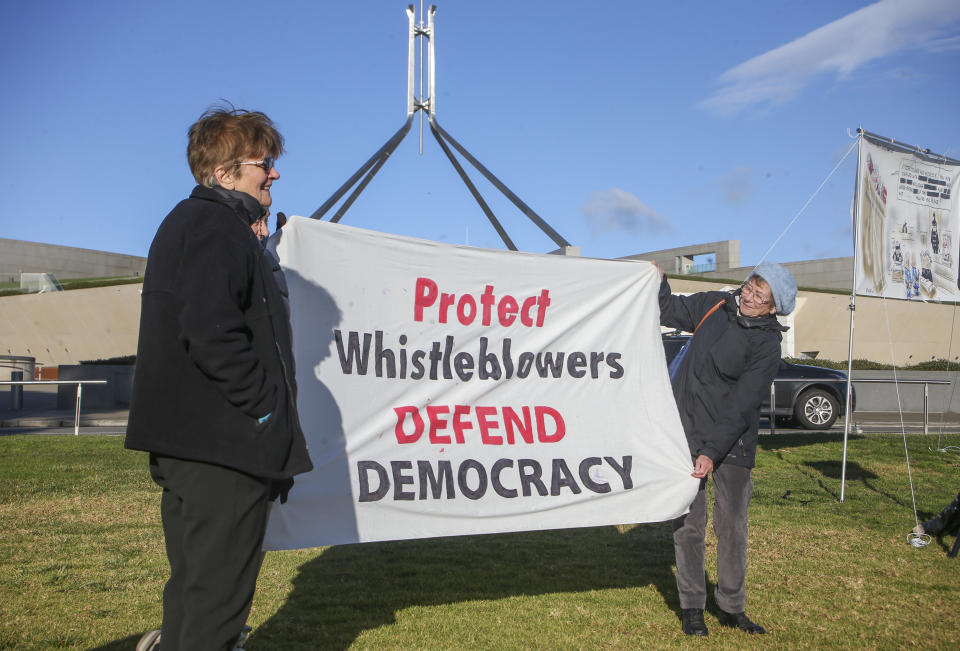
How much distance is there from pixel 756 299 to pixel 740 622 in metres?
1.82

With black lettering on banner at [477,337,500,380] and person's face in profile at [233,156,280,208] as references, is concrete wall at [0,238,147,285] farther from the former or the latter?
person's face in profile at [233,156,280,208]

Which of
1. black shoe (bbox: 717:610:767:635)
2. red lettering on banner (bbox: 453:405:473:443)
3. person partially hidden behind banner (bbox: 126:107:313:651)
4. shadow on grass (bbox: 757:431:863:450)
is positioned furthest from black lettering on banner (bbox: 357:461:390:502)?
shadow on grass (bbox: 757:431:863:450)

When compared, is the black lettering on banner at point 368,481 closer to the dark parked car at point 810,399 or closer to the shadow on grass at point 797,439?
the shadow on grass at point 797,439

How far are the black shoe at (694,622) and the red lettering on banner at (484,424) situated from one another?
47.3 inches

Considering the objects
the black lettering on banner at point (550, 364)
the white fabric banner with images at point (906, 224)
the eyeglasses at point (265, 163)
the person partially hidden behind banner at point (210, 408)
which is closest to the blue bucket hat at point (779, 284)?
the black lettering on banner at point (550, 364)

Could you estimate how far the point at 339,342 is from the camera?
150 inches

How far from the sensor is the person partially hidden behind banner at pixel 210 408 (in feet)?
7.28

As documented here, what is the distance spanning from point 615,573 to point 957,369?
24.6m

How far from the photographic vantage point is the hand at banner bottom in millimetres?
4273

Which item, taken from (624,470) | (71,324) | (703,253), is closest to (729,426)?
(624,470)

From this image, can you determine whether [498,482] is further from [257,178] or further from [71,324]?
[71,324]

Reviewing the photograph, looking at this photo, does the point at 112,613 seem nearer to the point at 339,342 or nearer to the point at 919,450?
the point at 339,342

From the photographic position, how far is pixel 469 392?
4098 millimetres

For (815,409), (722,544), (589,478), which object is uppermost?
(589,478)
